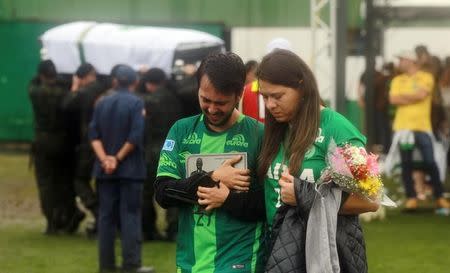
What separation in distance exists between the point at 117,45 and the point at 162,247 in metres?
6.60

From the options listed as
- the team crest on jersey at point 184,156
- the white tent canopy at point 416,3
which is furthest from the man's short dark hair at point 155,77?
the team crest on jersey at point 184,156

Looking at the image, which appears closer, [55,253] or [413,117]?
[55,253]

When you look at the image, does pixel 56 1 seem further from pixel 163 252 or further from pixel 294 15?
pixel 163 252

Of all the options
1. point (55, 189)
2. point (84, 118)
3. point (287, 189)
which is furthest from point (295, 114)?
point (55, 189)

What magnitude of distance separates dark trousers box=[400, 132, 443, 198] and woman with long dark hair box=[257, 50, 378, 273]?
1040cm

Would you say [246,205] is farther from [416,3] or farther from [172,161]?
[416,3]

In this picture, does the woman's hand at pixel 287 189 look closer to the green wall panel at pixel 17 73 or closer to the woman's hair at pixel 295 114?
the woman's hair at pixel 295 114

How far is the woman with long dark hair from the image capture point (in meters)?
4.95

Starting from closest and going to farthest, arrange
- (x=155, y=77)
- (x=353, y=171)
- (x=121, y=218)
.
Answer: (x=353, y=171), (x=121, y=218), (x=155, y=77)

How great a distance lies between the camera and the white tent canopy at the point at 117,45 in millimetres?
18547

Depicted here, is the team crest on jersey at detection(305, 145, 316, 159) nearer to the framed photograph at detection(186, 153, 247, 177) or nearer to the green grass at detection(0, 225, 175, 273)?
the framed photograph at detection(186, 153, 247, 177)

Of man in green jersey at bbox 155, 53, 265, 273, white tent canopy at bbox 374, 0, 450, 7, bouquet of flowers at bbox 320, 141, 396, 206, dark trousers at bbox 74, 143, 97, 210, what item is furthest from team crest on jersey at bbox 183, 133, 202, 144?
white tent canopy at bbox 374, 0, 450, 7

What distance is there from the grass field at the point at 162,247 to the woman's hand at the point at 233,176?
6.26 meters

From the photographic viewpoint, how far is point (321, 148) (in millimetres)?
5043
